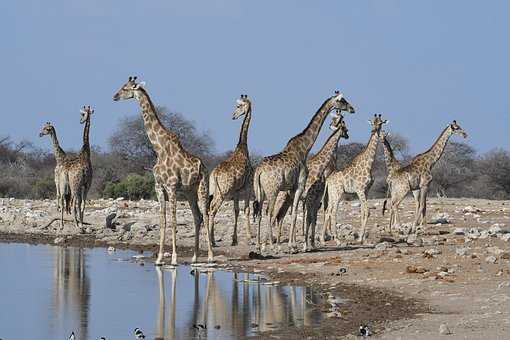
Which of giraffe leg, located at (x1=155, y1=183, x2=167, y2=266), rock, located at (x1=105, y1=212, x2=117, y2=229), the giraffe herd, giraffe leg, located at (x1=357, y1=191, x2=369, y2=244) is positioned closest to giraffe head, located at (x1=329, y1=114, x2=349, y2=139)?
the giraffe herd

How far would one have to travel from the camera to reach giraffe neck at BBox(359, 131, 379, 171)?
19.8 m

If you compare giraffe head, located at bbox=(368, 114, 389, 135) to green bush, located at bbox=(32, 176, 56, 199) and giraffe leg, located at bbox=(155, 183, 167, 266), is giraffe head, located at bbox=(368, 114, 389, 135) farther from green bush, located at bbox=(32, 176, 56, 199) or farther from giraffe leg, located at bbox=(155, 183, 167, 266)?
green bush, located at bbox=(32, 176, 56, 199)

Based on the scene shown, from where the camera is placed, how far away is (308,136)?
18594 mm

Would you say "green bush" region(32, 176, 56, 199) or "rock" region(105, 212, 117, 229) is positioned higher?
"green bush" region(32, 176, 56, 199)

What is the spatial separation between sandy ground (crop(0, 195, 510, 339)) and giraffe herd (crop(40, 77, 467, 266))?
27.1 inches

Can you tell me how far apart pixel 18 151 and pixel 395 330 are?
161 ft

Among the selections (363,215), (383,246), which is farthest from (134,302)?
(363,215)

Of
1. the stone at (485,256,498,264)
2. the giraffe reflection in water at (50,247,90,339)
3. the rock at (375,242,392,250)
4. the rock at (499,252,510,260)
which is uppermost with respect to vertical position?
the rock at (375,242,392,250)

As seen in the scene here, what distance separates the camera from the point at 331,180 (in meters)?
20.1

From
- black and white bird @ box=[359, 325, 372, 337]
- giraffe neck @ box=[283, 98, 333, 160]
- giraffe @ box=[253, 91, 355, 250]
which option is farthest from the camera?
giraffe neck @ box=[283, 98, 333, 160]

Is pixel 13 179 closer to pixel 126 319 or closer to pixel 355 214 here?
pixel 355 214

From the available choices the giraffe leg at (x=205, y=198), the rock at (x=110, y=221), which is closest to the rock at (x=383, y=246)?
the giraffe leg at (x=205, y=198)

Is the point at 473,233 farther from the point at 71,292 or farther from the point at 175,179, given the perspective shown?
the point at 71,292

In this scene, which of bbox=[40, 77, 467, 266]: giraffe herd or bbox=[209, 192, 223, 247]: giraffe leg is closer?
bbox=[40, 77, 467, 266]: giraffe herd
